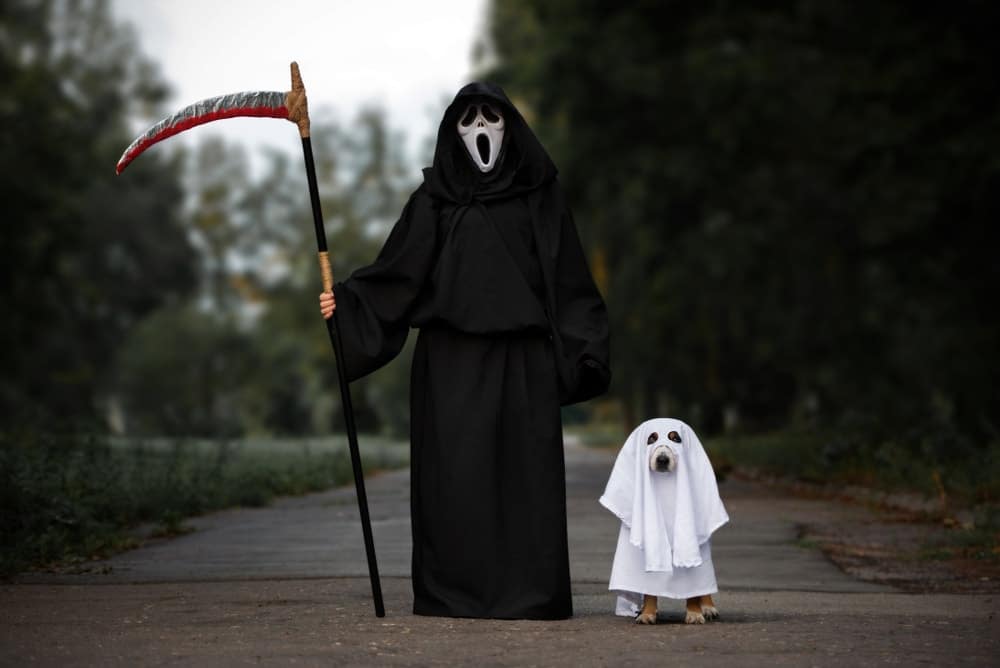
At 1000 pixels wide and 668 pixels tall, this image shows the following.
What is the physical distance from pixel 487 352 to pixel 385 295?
627 millimetres

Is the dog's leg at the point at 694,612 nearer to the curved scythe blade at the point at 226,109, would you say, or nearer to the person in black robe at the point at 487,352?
the person in black robe at the point at 487,352

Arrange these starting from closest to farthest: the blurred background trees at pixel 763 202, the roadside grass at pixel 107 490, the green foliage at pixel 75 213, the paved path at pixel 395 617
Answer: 1. the paved path at pixel 395 617
2. the roadside grass at pixel 107 490
3. the blurred background trees at pixel 763 202
4. the green foliage at pixel 75 213

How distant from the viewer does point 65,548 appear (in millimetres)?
11398

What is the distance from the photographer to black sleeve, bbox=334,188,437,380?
351 inches

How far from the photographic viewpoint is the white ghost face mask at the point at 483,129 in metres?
8.93

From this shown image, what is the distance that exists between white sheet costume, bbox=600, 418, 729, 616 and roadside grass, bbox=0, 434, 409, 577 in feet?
13.3

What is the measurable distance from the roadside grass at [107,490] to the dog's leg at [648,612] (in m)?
4.14

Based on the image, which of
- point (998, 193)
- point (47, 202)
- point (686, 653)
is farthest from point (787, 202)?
point (686, 653)

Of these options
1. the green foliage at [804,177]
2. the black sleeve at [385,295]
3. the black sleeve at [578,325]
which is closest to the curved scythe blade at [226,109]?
the black sleeve at [385,295]

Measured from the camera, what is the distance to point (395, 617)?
27.5 ft

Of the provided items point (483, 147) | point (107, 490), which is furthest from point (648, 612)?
point (107, 490)

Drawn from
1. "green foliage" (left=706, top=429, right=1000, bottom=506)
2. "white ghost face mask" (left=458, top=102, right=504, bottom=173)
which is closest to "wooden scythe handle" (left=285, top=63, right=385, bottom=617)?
"white ghost face mask" (left=458, top=102, right=504, bottom=173)

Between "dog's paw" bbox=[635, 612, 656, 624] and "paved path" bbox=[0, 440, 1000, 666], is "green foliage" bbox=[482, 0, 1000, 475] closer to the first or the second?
"paved path" bbox=[0, 440, 1000, 666]

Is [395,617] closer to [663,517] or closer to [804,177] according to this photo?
[663,517]
